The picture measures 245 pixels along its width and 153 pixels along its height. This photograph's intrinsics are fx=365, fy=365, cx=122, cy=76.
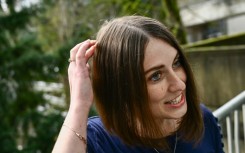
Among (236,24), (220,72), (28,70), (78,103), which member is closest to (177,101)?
(78,103)

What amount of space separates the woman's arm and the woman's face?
24cm

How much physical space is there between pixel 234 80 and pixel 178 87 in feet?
11.9

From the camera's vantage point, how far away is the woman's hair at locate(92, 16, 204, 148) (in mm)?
1354

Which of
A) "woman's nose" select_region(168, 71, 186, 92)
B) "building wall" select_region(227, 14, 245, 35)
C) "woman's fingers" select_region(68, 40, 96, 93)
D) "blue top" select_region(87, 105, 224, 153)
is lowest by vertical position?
"building wall" select_region(227, 14, 245, 35)

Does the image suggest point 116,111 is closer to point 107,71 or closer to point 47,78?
point 107,71

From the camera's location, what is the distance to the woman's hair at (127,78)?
135cm

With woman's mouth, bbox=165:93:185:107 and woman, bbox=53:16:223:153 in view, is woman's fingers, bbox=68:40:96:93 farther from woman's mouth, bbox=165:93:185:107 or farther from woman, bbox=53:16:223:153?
woman's mouth, bbox=165:93:185:107

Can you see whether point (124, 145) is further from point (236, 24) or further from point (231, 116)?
point (236, 24)

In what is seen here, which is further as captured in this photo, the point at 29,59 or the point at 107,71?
the point at 29,59

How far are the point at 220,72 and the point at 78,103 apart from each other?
385 centimetres

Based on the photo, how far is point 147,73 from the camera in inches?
53.4

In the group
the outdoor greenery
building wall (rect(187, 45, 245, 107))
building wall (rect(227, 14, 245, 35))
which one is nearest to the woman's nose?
building wall (rect(187, 45, 245, 107))

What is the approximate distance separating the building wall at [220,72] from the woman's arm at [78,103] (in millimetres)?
3276

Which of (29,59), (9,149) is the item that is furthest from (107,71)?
(29,59)
